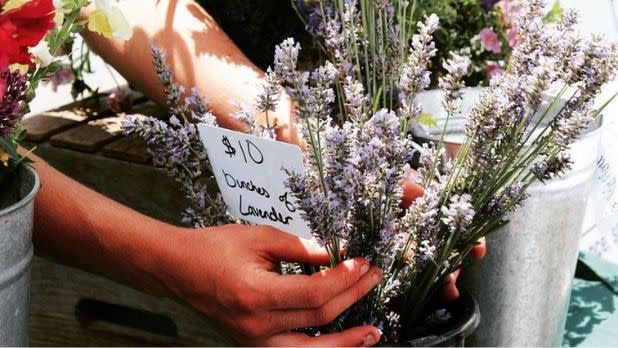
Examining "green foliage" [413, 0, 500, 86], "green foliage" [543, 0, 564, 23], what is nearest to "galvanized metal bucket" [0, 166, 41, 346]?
"green foliage" [413, 0, 500, 86]

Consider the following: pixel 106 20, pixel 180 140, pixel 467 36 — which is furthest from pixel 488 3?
pixel 106 20

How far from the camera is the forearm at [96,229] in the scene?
1.00 m

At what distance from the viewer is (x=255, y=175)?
3.06 feet

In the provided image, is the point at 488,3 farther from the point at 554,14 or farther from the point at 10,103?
the point at 10,103

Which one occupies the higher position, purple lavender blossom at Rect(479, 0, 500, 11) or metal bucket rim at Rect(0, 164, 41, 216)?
metal bucket rim at Rect(0, 164, 41, 216)

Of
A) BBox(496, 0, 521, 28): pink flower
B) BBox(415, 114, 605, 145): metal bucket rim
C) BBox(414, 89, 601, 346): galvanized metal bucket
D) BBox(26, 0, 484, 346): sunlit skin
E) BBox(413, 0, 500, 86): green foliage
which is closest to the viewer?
BBox(26, 0, 484, 346): sunlit skin

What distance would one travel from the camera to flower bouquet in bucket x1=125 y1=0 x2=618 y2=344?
0.79 meters

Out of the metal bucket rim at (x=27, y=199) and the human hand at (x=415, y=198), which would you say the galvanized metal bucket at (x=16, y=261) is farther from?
the human hand at (x=415, y=198)

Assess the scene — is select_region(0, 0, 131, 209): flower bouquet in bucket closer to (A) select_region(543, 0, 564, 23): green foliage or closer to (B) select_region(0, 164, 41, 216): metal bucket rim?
(B) select_region(0, 164, 41, 216): metal bucket rim

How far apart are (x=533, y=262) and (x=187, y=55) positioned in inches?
26.3

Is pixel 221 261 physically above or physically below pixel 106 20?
below

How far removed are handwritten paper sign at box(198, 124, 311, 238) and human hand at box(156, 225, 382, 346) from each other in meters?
0.03

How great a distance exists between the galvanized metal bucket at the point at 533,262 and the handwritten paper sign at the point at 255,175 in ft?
1.44

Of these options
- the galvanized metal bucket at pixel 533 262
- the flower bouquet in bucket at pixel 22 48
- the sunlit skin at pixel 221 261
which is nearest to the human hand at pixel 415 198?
the sunlit skin at pixel 221 261
